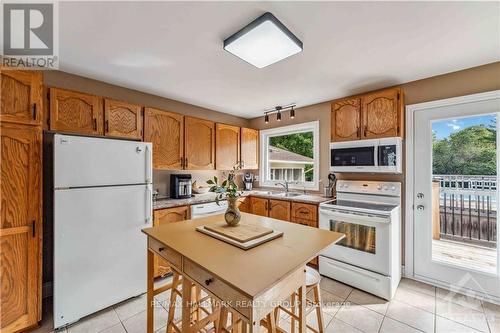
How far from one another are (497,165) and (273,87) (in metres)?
2.38

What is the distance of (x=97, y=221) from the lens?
1.96 m

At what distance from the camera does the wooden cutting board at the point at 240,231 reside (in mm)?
1304

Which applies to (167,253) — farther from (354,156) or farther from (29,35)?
(354,156)

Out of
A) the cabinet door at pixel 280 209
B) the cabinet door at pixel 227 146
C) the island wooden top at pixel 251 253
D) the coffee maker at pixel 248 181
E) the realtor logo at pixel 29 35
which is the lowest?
the cabinet door at pixel 280 209

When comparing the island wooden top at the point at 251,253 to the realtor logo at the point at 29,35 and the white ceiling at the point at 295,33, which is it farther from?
the realtor logo at the point at 29,35

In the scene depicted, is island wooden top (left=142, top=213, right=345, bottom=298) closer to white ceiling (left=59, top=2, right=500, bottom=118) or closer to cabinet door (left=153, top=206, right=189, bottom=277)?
cabinet door (left=153, top=206, right=189, bottom=277)

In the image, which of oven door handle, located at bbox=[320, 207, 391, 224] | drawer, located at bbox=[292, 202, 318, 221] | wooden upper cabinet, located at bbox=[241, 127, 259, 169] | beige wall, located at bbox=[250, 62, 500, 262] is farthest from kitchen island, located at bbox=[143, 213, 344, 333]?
wooden upper cabinet, located at bbox=[241, 127, 259, 169]

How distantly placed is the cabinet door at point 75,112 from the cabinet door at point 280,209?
89.9 inches

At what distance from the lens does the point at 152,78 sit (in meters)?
2.45

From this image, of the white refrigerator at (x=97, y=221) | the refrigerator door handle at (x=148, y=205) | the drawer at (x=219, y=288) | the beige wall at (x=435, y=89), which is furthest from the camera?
the refrigerator door handle at (x=148, y=205)

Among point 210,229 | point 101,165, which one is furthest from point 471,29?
point 101,165

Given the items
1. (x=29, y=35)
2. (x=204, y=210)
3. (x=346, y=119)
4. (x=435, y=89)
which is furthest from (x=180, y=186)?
(x=435, y=89)

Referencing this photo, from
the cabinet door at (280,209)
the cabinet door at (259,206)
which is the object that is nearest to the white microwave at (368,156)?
the cabinet door at (280,209)

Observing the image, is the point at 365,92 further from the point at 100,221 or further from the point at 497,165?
the point at 100,221
